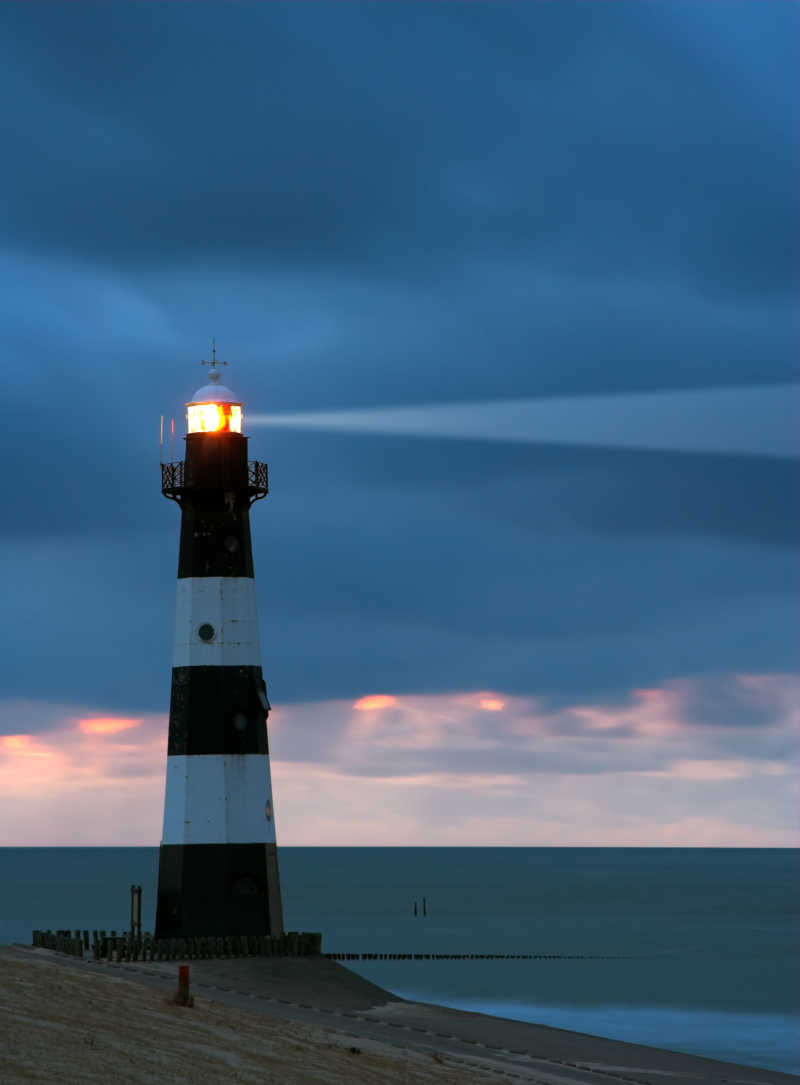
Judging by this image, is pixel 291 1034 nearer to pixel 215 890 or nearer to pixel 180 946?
pixel 180 946

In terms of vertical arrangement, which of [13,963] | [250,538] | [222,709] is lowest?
[13,963]

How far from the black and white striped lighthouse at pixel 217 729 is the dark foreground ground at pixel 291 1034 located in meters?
1.90

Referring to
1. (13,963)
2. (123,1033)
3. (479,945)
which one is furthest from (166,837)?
(479,945)

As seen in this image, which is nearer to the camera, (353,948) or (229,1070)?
(229,1070)

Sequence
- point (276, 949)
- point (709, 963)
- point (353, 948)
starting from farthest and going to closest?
point (353, 948)
point (709, 963)
point (276, 949)

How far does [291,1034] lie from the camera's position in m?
27.8

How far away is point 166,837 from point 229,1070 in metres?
18.6

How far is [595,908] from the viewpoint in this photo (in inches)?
5566

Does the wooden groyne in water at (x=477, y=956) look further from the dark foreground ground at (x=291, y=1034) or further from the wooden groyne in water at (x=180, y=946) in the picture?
the wooden groyne in water at (x=180, y=946)

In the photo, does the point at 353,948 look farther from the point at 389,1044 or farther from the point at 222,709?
the point at 389,1044

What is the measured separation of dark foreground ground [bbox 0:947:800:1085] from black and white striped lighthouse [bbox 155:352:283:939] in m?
Answer: 1.90

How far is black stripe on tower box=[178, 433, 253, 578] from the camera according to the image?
4100 centimetres

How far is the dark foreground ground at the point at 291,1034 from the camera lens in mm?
22453

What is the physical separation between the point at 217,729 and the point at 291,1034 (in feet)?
43.4
